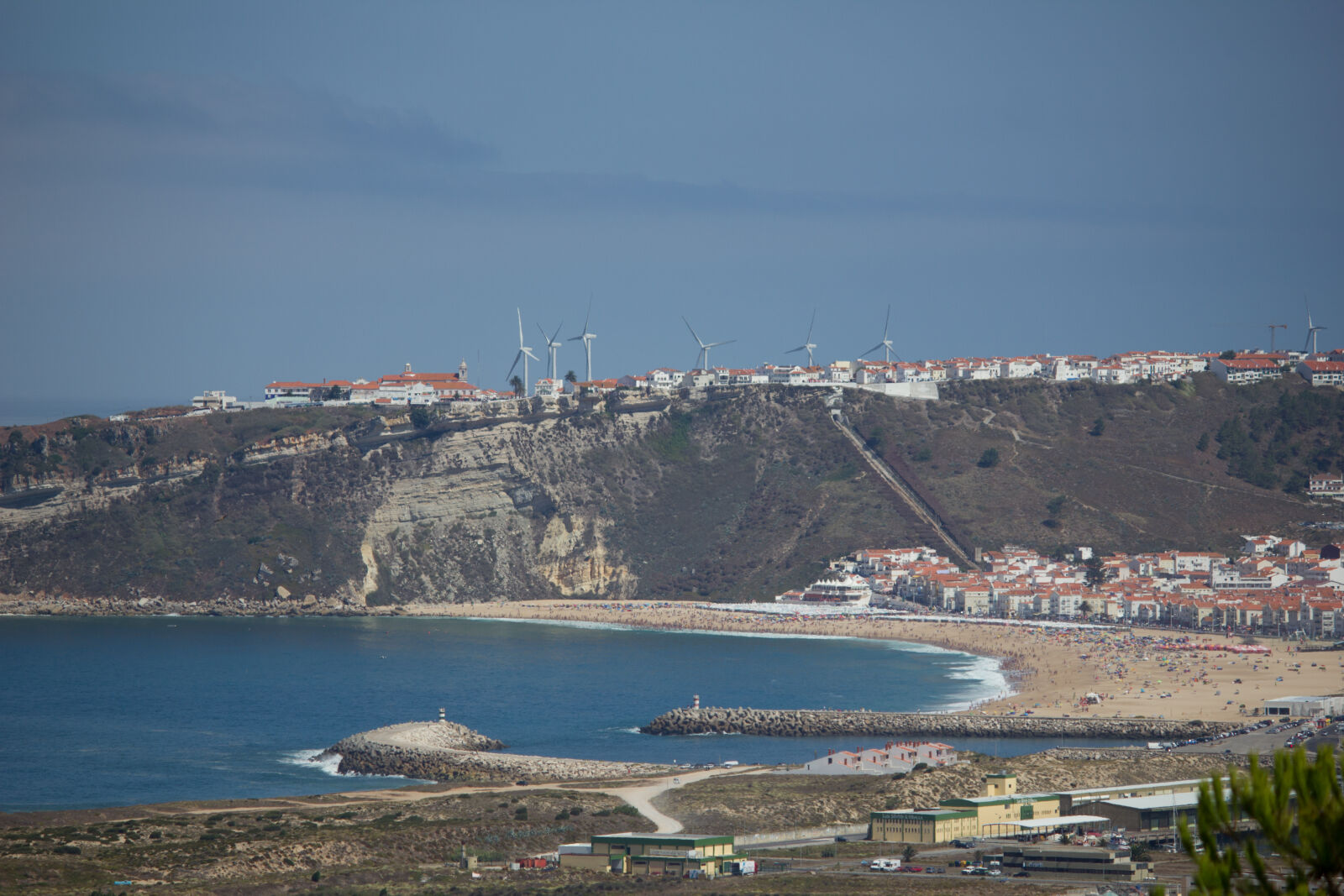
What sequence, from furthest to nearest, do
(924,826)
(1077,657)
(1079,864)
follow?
(1077,657)
(924,826)
(1079,864)

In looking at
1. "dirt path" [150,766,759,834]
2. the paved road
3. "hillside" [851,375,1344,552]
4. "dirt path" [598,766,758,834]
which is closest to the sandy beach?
the paved road

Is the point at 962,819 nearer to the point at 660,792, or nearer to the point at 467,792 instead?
the point at 660,792

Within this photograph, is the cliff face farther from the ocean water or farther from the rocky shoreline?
the ocean water

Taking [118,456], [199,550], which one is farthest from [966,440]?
[118,456]

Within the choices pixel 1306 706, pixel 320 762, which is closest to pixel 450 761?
pixel 320 762

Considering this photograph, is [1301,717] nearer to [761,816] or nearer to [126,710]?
[761,816]
